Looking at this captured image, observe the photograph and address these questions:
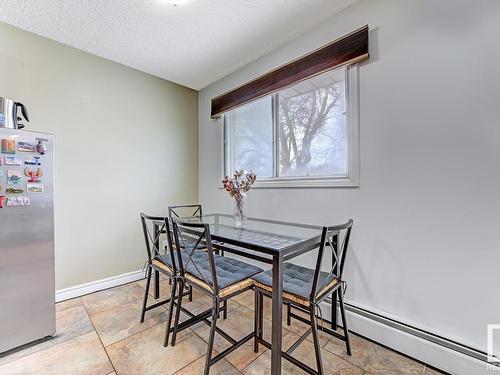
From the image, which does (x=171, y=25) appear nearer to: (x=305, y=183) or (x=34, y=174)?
(x=34, y=174)

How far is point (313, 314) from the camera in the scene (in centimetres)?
128

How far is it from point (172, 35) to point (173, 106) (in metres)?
1.09

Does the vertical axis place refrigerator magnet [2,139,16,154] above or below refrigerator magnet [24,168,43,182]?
above

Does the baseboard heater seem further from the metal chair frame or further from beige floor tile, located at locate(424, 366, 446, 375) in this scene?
the metal chair frame

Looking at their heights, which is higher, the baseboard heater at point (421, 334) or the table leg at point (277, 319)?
the table leg at point (277, 319)

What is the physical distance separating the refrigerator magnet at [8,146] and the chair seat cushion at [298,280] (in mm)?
1808

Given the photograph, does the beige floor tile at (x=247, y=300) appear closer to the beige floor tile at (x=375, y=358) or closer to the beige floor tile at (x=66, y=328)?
the beige floor tile at (x=375, y=358)

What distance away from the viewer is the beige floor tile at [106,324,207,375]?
1.45 m

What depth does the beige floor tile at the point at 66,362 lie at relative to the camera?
1430 millimetres

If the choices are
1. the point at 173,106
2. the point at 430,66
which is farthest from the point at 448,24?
the point at 173,106

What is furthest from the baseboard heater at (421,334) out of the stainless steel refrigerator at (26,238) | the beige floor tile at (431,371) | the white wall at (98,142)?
the white wall at (98,142)

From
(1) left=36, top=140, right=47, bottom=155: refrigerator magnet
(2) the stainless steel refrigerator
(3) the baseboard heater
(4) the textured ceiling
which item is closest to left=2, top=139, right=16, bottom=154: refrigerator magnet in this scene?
(2) the stainless steel refrigerator

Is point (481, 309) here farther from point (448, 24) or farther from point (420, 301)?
point (448, 24)

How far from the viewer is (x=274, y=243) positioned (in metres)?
1.47
